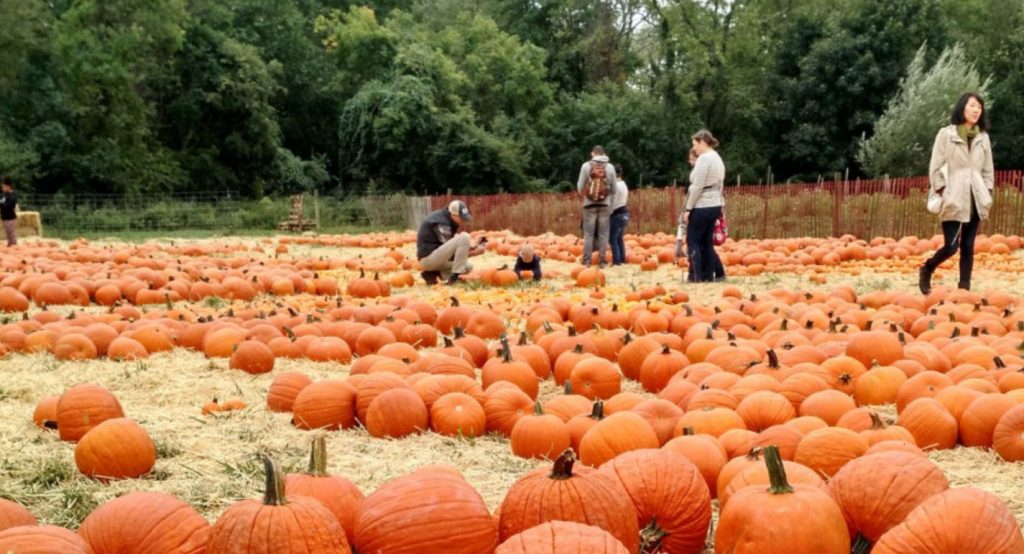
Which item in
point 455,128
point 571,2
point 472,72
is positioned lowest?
point 455,128

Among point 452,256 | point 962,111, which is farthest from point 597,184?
point 962,111

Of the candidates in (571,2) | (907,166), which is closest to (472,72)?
(571,2)

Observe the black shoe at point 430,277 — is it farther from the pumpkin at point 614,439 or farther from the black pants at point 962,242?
the pumpkin at point 614,439

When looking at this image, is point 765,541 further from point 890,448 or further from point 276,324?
point 276,324

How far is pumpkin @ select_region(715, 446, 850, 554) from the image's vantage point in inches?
100

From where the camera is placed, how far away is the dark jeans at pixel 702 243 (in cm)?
1102

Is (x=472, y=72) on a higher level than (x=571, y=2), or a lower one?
lower

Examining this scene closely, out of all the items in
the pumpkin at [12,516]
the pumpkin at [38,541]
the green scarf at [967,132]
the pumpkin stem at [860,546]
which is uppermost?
the green scarf at [967,132]

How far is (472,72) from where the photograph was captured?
Answer: 5041 centimetres

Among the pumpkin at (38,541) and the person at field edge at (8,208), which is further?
the person at field edge at (8,208)

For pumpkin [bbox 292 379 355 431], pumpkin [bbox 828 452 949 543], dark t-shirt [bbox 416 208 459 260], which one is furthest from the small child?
pumpkin [bbox 828 452 949 543]

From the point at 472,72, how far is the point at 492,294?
136 ft

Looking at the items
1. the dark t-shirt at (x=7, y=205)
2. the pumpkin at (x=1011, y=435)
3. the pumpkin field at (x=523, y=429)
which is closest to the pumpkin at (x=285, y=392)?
the pumpkin field at (x=523, y=429)

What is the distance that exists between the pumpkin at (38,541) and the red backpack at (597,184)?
1143 centimetres
